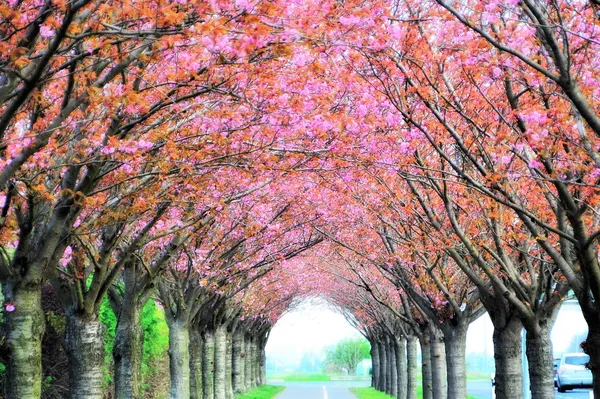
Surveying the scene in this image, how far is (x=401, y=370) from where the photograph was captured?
122 feet

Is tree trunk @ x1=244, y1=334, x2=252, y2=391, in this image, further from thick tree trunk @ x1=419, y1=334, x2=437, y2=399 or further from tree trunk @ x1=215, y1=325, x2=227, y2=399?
thick tree trunk @ x1=419, y1=334, x2=437, y2=399

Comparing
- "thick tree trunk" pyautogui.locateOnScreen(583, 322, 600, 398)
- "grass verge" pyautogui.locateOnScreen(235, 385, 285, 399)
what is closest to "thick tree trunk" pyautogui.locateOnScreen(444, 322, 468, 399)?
"thick tree trunk" pyautogui.locateOnScreen(583, 322, 600, 398)

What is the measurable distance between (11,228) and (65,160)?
7.71 feet

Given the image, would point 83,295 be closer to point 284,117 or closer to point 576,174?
point 284,117

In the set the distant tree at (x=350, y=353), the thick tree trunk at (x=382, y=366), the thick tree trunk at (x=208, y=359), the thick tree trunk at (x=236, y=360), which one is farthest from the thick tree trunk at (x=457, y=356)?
the distant tree at (x=350, y=353)

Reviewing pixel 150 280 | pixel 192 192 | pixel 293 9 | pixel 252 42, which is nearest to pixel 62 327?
pixel 150 280

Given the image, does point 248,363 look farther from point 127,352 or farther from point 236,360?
point 127,352

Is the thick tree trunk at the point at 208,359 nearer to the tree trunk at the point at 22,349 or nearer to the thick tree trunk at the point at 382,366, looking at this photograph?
the tree trunk at the point at 22,349

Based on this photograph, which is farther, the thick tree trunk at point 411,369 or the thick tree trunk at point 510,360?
the thick tree trunk at point 411,369

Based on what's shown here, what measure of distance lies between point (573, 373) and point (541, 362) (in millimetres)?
25420

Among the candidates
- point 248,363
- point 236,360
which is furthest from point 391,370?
point 248,363

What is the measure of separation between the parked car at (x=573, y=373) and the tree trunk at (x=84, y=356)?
27162 mm

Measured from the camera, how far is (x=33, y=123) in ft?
33.1

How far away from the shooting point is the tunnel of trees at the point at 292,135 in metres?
7.94
